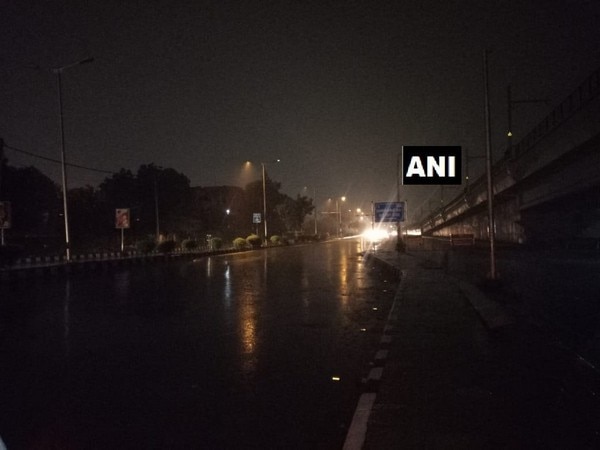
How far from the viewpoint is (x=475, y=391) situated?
21.6ft

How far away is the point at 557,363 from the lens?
8023 mm

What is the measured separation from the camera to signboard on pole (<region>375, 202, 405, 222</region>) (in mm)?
44156

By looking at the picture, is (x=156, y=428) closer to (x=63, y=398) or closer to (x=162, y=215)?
(x=63, y=398)

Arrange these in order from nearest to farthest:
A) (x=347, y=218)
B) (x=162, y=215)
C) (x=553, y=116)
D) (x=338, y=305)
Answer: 1. (x=338, y=305)
2. (x=553, y=116)
3. (x=162, y=215)
4. (x=347, y=218)

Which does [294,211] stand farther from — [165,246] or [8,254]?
[8,254]

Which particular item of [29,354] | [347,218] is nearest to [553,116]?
[29,354]

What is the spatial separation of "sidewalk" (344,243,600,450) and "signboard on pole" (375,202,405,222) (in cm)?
3303

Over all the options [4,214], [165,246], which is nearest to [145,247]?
[165,246]

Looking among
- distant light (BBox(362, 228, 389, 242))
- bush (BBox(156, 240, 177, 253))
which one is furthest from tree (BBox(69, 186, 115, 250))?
distant light (BBox(362, 228, 389, 242))

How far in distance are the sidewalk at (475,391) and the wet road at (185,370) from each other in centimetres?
44

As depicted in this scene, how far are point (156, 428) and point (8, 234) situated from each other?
1927 inches

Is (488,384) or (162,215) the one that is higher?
(162,215)

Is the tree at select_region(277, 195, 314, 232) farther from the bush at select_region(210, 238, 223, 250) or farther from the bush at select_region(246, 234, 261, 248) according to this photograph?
the bush at select_region(210, 238, 223, 250)

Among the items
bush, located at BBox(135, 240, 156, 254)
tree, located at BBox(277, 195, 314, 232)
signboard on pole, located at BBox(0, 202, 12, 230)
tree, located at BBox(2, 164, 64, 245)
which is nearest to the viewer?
signboard on pole, located at BBox(0, 202, 12, 230)
